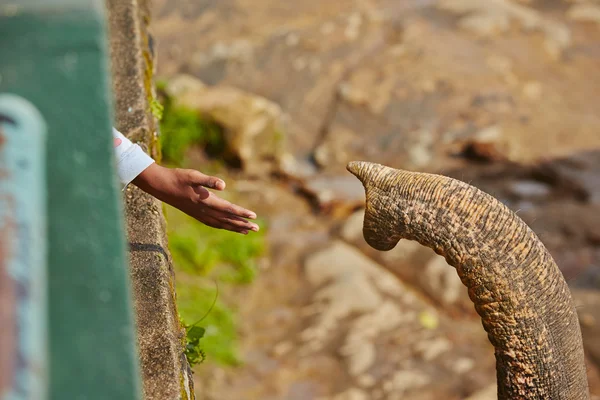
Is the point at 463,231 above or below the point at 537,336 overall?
above

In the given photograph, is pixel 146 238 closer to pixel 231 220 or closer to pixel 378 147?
pixel 231 220

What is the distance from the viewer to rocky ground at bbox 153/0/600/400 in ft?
15.9

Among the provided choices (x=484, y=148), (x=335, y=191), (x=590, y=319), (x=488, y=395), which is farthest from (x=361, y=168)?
(x=484, y=148)

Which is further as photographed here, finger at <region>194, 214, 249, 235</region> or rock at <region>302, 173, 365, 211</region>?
rock at <region>302, 173, 365, 211</region>

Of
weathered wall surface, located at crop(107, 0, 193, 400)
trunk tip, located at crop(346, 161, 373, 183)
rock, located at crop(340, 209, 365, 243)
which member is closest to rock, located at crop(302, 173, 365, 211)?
rock, located at crop(340, 209, 365, 243)

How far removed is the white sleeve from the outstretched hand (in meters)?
0.07

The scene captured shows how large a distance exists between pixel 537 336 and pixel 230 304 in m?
3.89

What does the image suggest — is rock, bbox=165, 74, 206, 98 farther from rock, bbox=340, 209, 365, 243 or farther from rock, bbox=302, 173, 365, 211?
rock, bbox=340, 209, 365, 243

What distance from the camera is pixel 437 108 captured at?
25.3 ft

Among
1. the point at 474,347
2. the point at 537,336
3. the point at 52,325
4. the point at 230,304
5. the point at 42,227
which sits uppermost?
the point at 42,227

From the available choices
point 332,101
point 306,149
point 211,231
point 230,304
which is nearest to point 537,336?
point 230,304

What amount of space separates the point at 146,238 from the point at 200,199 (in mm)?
420

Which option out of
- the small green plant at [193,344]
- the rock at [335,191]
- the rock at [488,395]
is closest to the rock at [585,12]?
the rock at [335,191]

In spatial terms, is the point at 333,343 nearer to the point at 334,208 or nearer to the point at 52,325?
the point at 334,208
